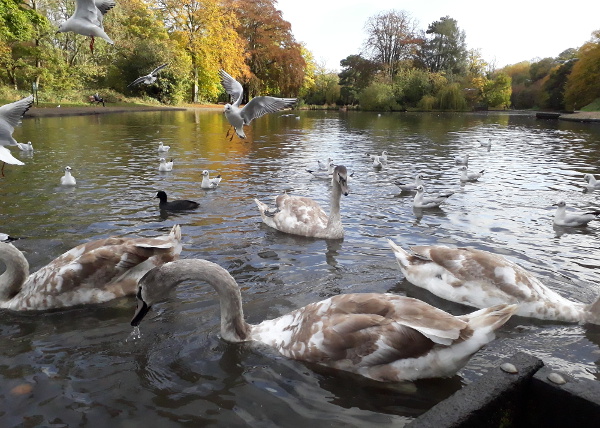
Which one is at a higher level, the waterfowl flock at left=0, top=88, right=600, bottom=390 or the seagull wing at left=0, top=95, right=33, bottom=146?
the seagull wing at left=0, top=95, right=33, bottom=146

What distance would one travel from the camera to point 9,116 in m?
8.24

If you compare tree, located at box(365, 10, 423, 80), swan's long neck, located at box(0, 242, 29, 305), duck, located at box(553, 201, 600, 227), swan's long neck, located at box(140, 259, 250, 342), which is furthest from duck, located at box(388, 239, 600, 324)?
tree, located at box(365, 10, 423, 80)

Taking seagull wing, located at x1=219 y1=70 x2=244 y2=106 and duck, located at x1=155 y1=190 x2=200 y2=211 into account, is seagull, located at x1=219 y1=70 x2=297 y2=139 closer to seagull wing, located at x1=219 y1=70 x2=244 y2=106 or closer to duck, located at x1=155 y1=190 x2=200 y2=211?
seagull wing, located at x1=219 y1=70 x2=244 y2=106

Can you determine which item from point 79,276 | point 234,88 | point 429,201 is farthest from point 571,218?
point 79,276

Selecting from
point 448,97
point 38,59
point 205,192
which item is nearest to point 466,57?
point 448,97

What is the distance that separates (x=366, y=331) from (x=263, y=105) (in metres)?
8.38

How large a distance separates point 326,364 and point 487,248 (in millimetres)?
4950

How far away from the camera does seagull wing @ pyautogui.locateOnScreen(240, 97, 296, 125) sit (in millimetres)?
10906

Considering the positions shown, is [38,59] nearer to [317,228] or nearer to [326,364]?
[317,228]

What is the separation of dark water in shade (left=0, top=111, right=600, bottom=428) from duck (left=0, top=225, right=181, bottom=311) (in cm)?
17

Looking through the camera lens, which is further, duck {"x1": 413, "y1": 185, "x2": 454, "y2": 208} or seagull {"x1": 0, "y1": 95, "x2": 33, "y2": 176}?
duck {"x1": 413, "y1": 185, "x2": 454, "y2": 208}

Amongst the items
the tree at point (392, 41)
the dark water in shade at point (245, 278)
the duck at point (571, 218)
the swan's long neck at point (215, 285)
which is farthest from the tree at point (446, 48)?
the swan's long neck at point (215, 285)

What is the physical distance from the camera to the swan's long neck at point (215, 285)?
471cm

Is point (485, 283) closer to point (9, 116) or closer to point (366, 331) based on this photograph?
point (366, 331)
